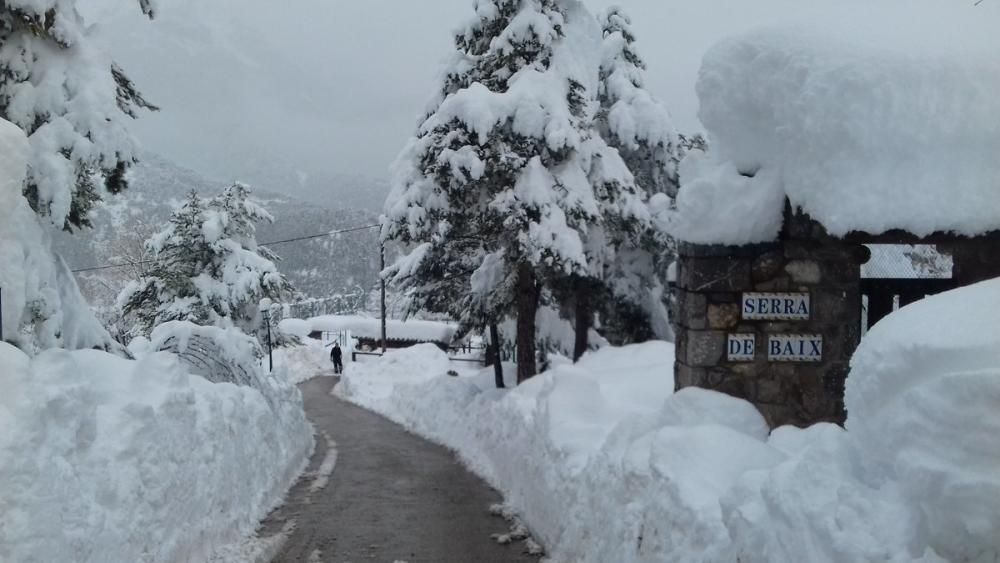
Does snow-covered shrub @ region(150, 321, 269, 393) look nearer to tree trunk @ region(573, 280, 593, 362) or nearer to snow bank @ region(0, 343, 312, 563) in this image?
snow bank @ region(0, 343, 312, 563)

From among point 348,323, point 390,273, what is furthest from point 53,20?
point 348,323

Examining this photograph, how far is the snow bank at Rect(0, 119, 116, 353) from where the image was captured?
5.87 meters

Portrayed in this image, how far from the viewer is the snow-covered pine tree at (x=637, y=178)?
1819cm

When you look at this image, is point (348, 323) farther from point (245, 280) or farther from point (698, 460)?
point (698, 460)

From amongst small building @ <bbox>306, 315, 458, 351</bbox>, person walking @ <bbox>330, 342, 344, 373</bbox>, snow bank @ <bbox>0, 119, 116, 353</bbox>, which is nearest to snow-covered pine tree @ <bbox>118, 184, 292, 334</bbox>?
snow bank @ <bbox>0, 119, 116, 353</bbox>

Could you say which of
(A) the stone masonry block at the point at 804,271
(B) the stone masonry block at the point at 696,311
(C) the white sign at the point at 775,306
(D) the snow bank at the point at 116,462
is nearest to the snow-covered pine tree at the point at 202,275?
(D) the snow bank at the point at 116,462

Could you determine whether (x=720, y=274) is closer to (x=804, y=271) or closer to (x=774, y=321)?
(x=774, y=321)

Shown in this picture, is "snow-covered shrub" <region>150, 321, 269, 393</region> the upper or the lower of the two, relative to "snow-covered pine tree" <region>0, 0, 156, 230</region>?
lower

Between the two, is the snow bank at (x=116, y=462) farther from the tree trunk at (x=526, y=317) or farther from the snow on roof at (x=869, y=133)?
the tree trunk at (x=526, y=317)

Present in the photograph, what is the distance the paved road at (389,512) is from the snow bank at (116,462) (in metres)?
0.85

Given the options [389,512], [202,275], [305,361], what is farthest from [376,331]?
[389,512]

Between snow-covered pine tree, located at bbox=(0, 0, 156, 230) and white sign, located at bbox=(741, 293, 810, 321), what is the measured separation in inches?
→ 245

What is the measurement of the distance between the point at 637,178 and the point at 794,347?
12.3 metres

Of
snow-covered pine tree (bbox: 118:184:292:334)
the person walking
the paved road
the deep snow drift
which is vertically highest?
snow-covered pine tree (bbox: 118:184:292:334)
